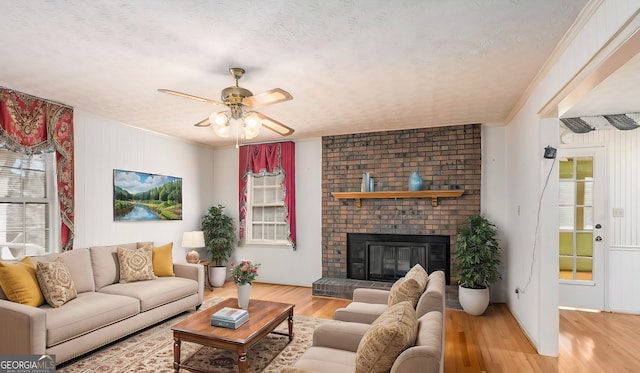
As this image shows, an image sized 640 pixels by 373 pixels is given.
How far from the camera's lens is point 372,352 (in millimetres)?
1644

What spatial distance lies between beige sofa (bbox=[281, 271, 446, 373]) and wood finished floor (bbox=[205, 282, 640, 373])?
992mm

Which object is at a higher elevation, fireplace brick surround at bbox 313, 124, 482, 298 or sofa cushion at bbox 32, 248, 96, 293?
fireplace brick surround at bbox 313, 124, 482, 298

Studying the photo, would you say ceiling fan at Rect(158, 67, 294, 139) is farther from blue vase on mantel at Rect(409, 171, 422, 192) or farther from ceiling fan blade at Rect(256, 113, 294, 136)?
blue vase on mantel at Rect(409, 171, 422, 192)

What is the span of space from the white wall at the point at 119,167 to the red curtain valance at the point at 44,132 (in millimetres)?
149

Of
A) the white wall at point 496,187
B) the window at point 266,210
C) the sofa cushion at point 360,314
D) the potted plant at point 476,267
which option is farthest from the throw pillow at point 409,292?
the window at point 266,210

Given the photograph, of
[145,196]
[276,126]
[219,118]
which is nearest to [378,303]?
[276,126]

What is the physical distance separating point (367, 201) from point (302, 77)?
2813 millimetres

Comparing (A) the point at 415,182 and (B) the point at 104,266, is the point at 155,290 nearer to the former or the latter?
(B) the point at 104,266

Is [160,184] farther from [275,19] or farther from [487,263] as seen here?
[487,263]

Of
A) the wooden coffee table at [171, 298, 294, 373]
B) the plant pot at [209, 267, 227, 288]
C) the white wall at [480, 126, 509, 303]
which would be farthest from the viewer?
the plant pot at [209, 267, 227, 288]

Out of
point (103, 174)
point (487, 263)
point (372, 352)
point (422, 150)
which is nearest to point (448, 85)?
point (422, 150)

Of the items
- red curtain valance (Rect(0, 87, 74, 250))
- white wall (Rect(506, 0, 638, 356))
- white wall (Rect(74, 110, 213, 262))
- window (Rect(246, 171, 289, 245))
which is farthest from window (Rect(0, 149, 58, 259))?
white wall (Rect(506, 0, 638, 356))

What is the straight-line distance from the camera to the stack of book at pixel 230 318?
2865 mm

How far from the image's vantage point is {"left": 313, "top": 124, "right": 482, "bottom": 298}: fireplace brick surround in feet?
16.3
